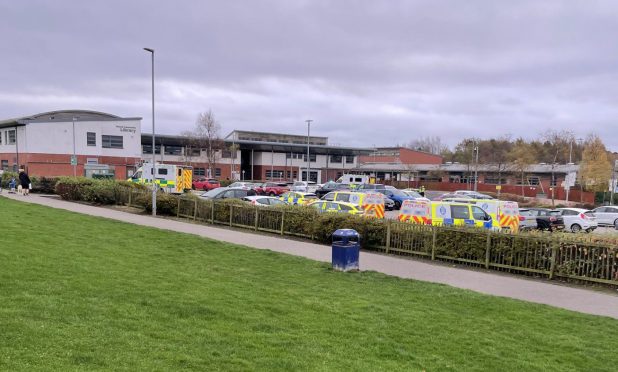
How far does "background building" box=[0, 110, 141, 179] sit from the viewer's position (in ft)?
182

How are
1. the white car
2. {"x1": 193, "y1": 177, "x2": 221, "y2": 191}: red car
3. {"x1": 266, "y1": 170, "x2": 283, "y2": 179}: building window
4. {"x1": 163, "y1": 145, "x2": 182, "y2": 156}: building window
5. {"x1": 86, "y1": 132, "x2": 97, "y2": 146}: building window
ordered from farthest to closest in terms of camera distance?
{"x1": 266, "y1": 170, "x2": 283, "y2": 179}: building window, {"x1": 163, "y1": 145, "x2": 182, "y2": 156}: building window, {"x1": 86, "y1": 132, "x2": 97, "y2": 146}: building window, {"x1": 193, "y1": 177, "x2": 221, "y2": 191}: red car, the white car

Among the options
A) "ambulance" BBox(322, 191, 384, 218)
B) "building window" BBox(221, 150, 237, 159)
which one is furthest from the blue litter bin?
"building window" BBox(221, 150, 237, 159)

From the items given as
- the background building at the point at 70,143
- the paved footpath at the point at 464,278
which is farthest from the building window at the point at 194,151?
the paved footpath at the point at 464,278

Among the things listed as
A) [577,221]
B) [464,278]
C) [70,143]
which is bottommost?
[577,221]

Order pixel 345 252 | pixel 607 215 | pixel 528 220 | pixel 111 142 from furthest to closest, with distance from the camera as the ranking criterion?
pixel 111 142
pixel 607 215
pixel 528 220
pixel 345 252

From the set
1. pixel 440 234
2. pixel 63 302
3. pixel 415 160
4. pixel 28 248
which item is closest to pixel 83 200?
pixel 28 248

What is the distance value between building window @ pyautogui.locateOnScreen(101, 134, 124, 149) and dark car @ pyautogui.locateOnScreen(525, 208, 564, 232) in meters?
50.1

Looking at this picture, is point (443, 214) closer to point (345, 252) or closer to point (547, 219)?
point (345, 252)

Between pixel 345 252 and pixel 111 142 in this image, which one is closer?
pixel 345 252

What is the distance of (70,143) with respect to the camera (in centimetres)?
5778

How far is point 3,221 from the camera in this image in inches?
547

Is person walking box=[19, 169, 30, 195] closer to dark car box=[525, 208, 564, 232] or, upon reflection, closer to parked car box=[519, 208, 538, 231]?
parked car box=[519, 208, 538, 231]

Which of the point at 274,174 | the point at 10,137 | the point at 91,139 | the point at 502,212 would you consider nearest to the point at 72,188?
the point at 502,212

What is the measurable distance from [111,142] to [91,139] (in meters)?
2.39
